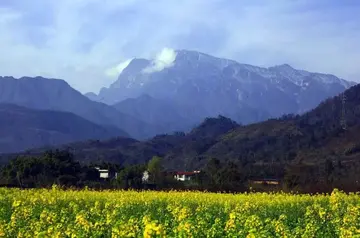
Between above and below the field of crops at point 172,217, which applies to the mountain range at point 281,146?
above

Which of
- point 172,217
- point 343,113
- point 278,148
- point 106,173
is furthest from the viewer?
point 343,113

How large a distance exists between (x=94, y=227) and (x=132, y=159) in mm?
130153

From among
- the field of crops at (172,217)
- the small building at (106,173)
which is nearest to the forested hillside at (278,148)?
the small building at (106,173)

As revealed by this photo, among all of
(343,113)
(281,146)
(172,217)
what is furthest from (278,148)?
(172,217)

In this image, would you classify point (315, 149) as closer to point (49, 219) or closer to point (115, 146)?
point (115, 146)

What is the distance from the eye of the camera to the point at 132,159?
14125cm

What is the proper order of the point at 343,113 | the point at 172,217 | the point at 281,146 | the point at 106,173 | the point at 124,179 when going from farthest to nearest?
the point at 343,113 → the point at 281,146 → the point at 106,173 → the point at 124,179 → the point at 172,217

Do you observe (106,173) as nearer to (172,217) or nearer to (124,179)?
(124,179)

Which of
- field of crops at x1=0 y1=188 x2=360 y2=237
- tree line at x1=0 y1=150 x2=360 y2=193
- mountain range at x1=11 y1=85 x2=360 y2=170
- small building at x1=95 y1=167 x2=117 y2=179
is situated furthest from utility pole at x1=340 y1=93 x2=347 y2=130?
field of crops at x1=0 y1=188 x2=360 y2=237

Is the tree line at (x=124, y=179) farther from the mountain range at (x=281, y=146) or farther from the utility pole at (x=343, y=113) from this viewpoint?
the utility pole at (x=343, y=113)

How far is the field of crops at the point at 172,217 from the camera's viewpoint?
1087 centimetres

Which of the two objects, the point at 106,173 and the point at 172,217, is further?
the point at 106,173

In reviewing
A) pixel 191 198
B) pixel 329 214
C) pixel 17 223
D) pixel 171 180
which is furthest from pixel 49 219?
pixel 171 180

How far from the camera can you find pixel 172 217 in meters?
17.2
